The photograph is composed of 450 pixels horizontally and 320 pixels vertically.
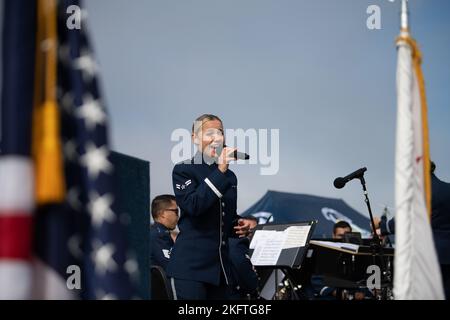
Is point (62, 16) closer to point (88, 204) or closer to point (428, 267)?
point (88, 204)

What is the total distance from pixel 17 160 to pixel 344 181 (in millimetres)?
4476

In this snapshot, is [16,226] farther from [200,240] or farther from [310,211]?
[310,211]

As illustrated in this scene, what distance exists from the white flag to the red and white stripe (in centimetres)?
133

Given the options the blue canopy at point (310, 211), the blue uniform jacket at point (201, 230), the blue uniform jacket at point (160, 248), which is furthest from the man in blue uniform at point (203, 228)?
the blue canopy at point (310, 211)

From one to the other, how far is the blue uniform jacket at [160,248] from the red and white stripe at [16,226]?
→ 3755 mm

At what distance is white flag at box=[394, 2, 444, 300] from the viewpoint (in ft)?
7.77

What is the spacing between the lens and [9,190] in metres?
1.66

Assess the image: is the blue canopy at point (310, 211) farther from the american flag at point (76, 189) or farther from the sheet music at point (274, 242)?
the american flag at point (76, 189)

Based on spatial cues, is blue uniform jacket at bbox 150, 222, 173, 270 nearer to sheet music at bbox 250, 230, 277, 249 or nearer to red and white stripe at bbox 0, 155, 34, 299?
sheet music at bbox 250, 230, 277, 249

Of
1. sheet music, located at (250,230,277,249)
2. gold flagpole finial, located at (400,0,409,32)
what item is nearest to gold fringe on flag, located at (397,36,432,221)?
gold flagpole finial, located at (400,0,409,32)

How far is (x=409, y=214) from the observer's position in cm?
238
